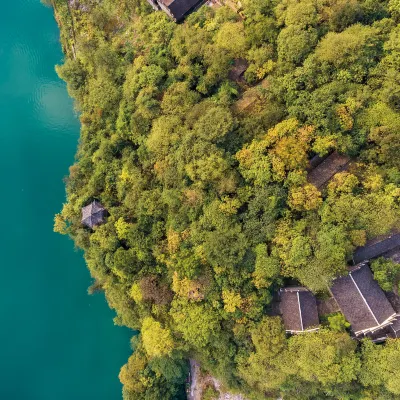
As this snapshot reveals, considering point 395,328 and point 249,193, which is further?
point 249,193

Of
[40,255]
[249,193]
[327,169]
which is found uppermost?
[40,255]

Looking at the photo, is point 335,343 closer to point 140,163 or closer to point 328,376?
point 328,376

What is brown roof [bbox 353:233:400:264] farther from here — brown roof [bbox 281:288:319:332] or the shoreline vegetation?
brown roof [bbox 281:288:319:332]

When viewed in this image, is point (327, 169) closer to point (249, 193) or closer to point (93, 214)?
point (249, 193)

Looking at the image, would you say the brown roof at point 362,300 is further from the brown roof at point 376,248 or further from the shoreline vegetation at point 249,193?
the shoreline vegetation at point 249,193

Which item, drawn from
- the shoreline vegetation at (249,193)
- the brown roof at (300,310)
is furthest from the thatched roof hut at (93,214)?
the brown roof at (300,310)

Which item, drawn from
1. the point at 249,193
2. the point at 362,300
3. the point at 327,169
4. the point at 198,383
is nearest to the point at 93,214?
the point at 249,193
